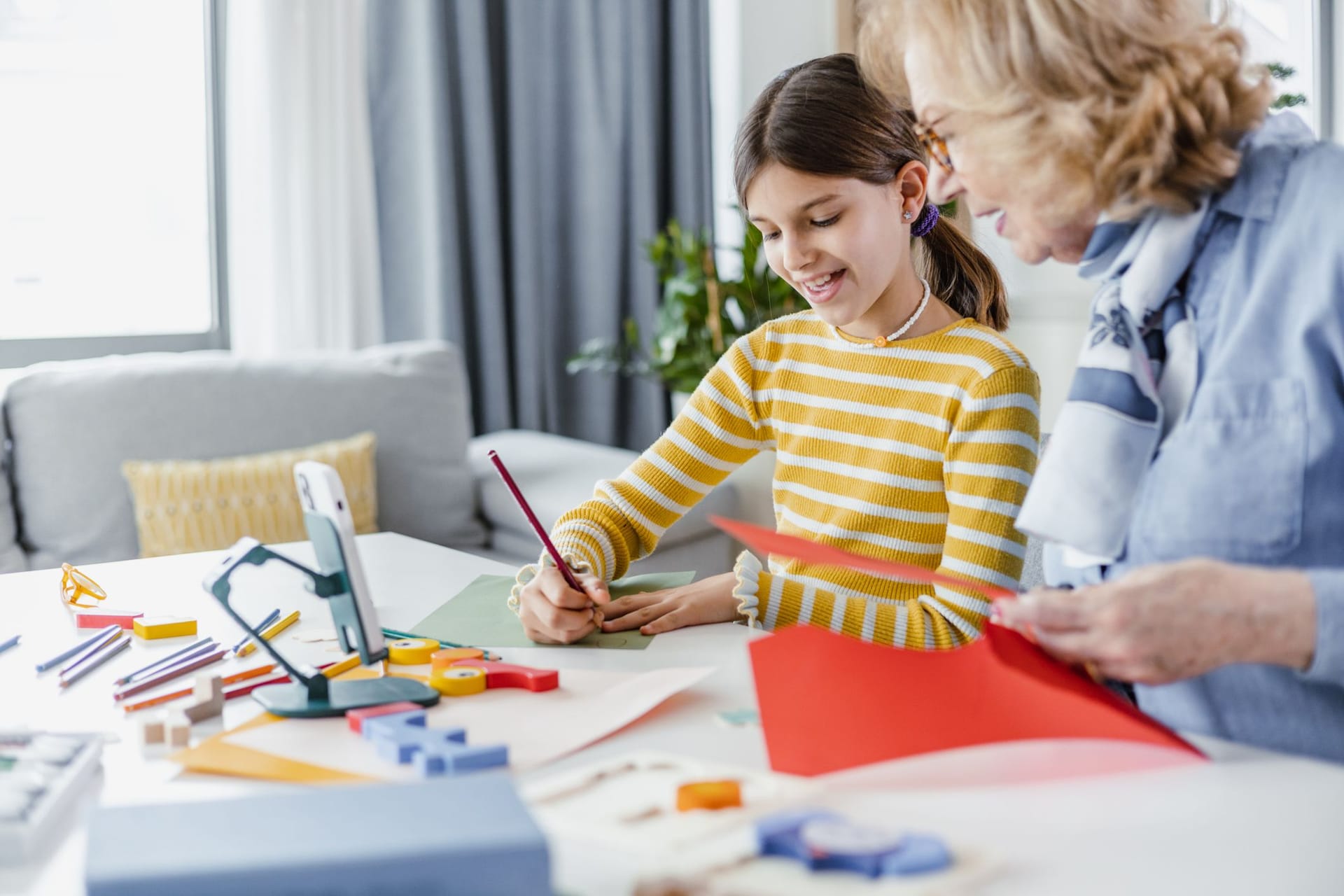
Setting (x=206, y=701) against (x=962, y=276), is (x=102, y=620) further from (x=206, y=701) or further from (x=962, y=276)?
(x=962, y=276)

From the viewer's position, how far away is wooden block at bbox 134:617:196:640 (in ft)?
3.78

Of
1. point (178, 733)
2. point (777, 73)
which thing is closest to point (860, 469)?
point (178, 733)

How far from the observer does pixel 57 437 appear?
2.56 metres

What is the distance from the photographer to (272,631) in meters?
1.16

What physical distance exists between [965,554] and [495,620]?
44 centimetres

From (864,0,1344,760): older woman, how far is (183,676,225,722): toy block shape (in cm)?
55

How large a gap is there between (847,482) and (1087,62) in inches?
22.4

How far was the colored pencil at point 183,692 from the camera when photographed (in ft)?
3.11

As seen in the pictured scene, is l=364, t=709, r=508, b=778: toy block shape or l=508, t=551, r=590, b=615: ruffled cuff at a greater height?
l=364, t=709, r=508, b=778: toy block shape

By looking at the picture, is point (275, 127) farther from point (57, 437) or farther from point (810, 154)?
point (810, 154)

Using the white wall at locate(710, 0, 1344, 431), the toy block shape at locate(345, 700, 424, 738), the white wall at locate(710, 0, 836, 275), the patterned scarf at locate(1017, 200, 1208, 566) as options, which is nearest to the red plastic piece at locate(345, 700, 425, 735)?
the toy block shape at locate(345, 700, 424, 738)

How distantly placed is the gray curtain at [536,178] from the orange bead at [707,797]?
2839mm

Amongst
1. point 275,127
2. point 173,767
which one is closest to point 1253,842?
point 173,767

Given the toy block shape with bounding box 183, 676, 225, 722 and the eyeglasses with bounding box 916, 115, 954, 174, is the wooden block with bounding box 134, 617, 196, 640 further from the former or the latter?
the eyeglasses with bounding box 916, 115, 954, 174
